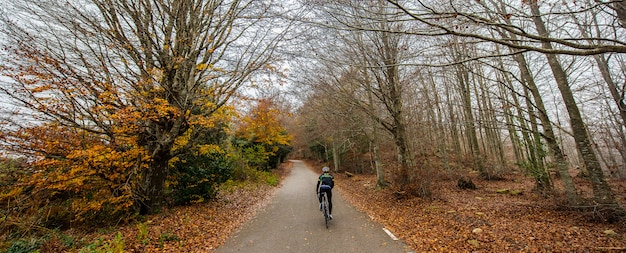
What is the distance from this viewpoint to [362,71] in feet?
30.1

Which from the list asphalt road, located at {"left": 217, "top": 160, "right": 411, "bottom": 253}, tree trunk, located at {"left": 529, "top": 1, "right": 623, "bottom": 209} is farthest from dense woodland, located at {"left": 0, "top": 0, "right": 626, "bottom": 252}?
asphalt road, located at {"left": 217, "top": 160, "right": 411, "bottom": 253}

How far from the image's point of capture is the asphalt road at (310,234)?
15.9 ft

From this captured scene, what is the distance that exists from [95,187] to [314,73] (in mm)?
7991

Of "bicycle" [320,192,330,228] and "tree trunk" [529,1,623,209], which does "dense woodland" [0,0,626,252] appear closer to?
"tree trunk" [529,1,623,209]

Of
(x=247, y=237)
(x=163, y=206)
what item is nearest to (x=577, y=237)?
(x=247, y=237)

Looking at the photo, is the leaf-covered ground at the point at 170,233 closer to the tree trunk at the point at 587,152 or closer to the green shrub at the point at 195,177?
the green shrub at the point at 195,177

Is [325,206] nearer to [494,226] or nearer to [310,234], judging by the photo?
[310,234]

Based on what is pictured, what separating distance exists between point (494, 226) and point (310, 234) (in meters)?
4.15

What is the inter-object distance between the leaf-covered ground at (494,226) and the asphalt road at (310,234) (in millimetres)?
548

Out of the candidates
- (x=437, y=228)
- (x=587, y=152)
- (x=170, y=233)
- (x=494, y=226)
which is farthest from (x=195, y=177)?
(x=587, y=152)

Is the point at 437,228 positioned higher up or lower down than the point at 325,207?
lower down

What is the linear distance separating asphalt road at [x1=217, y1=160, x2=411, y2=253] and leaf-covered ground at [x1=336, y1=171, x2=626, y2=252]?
0.55 meters

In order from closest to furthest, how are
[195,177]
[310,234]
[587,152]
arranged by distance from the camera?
[587,152]
[310,234]
[195,177]

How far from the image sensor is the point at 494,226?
5.11 m
